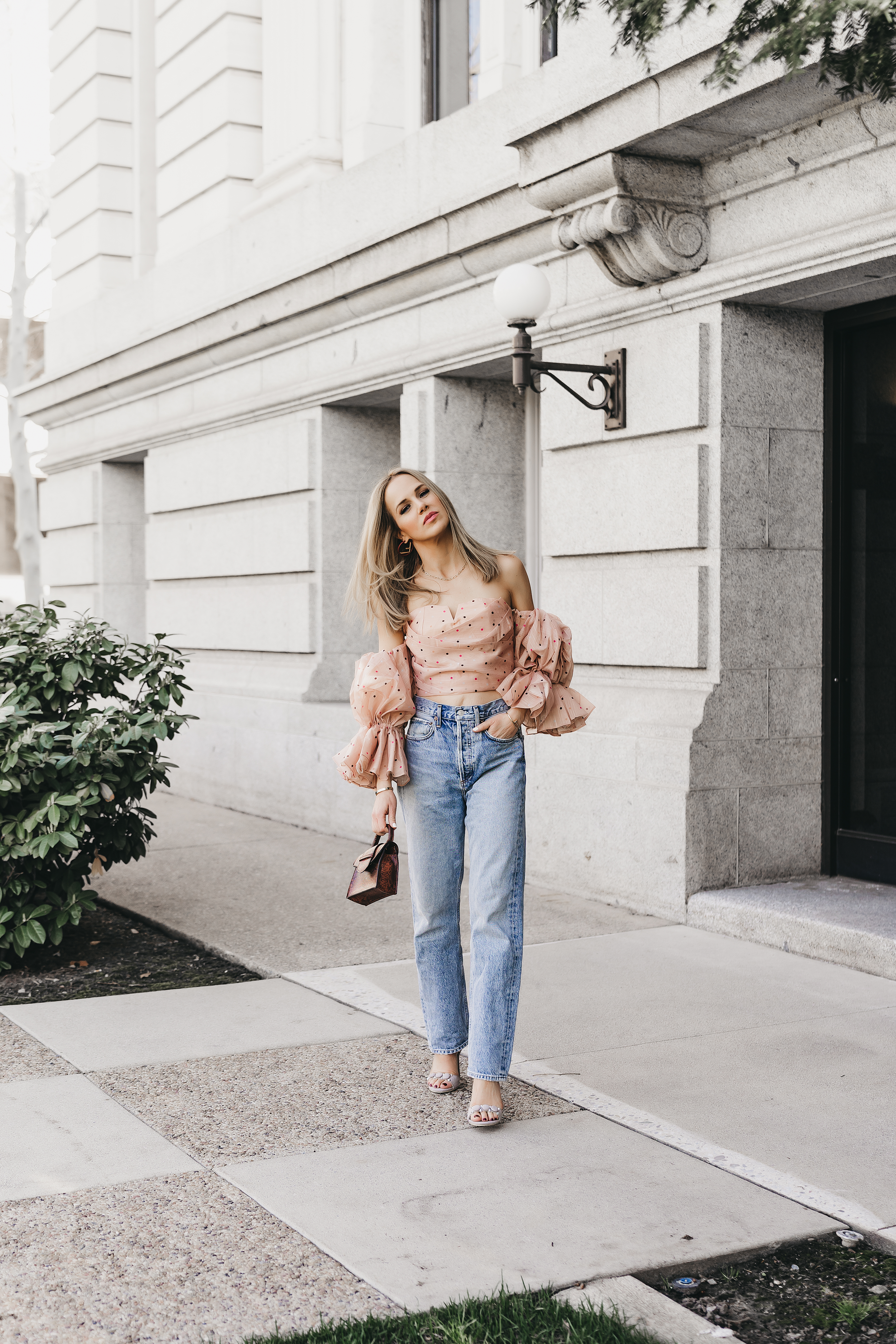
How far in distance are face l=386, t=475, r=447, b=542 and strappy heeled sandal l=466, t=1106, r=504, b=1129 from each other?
1.73 metres

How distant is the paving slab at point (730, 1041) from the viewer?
13.8 ft

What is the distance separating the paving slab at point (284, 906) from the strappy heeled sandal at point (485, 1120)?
218 centimetres

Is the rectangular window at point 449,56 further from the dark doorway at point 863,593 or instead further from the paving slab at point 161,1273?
the paving slab at point 161,1273

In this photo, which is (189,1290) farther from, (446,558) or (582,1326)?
(446,558)

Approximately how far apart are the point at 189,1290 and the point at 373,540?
90.2 inches

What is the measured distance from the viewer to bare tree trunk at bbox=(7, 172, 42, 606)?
95.9 feet

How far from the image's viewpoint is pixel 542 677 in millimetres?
4559

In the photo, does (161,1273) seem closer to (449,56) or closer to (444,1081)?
(444,1081)

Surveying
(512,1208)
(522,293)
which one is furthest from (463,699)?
(522,293)

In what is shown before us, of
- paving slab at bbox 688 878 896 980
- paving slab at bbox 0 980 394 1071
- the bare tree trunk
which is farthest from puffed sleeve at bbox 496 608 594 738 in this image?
the bare tree trunk

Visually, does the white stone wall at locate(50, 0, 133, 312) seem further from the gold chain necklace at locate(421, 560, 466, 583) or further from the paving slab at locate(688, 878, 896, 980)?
the gold chain necklace at locate(421, 560, 466, 583)

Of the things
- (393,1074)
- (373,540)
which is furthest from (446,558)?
(393,1074)

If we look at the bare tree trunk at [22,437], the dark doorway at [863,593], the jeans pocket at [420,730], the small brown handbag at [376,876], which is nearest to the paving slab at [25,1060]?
the small brown handbag at [376,876]

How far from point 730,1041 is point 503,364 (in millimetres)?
5069
